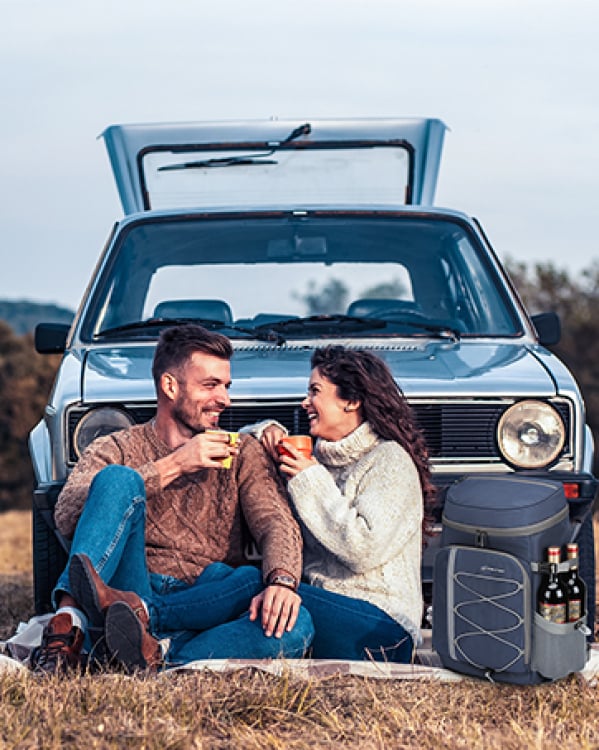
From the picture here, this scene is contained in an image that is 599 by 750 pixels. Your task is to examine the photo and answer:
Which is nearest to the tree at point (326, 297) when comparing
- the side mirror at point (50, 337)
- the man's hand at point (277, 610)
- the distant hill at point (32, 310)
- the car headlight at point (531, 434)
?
the side mirror at point (50, 337)

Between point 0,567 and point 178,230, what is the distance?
3.88 metres

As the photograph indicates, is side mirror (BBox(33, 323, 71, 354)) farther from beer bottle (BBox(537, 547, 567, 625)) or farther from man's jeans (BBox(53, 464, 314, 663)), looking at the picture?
beer bottle (BBox(537, 547, 567, 625))

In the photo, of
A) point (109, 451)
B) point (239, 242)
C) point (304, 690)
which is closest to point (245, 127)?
point (239, 242)

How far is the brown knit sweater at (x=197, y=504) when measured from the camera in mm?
4531

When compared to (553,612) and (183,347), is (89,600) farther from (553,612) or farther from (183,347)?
(553,612)

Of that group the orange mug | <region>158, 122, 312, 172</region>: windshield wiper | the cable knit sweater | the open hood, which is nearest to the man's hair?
the orange mug

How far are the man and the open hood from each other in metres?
2.49

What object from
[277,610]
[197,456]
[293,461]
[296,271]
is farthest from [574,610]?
[296,271]

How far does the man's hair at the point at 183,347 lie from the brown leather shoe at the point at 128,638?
3.48 ft

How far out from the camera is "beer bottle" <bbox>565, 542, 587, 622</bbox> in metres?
3.94

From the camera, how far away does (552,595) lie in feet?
12.8

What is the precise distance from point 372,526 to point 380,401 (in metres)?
0.49

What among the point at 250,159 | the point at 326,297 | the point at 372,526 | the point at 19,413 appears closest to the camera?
the point at 372,526

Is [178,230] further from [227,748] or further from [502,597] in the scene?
[227,748]
